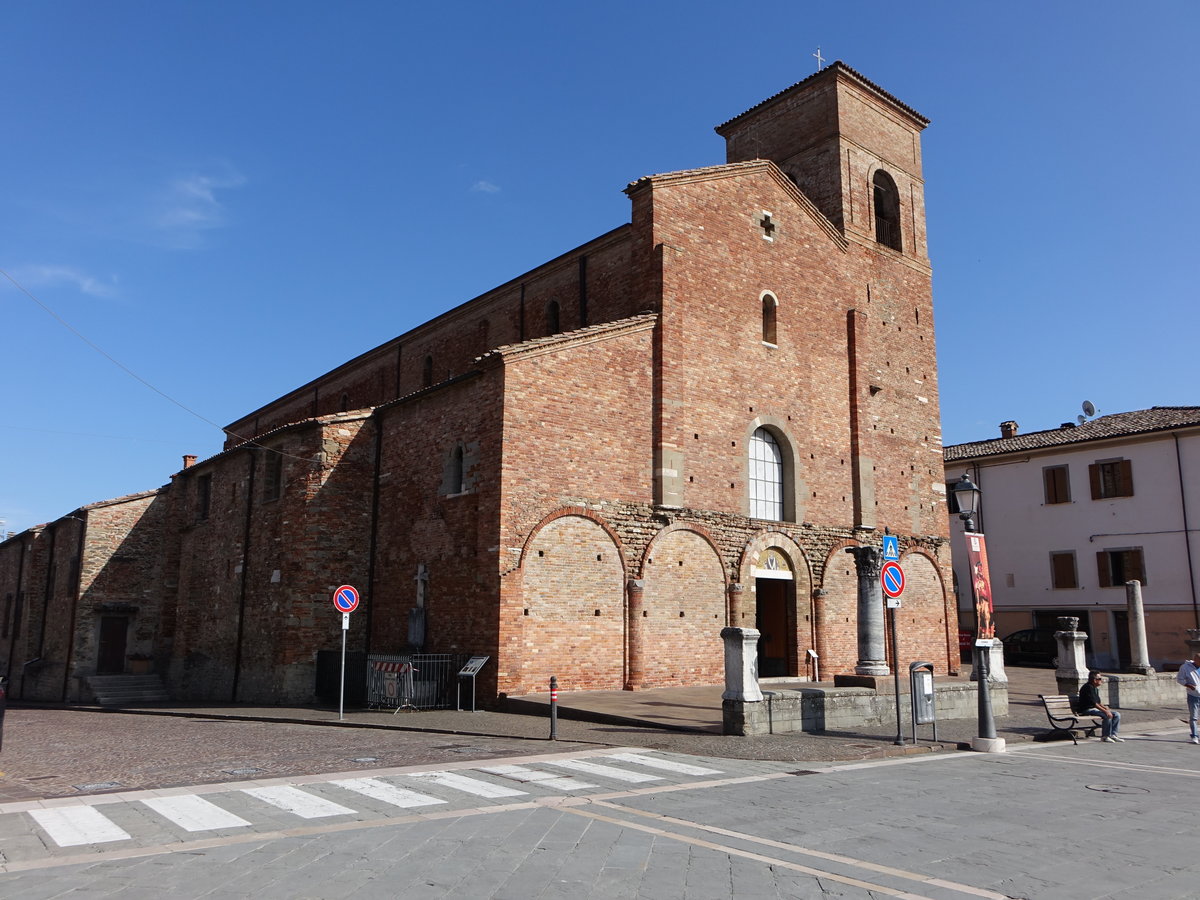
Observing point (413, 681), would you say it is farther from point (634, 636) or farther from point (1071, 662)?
point (1071, 662)

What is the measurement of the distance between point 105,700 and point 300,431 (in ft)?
35.2

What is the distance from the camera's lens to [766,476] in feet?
71.2

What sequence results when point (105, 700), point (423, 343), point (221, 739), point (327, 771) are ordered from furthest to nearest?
point (423, 343), point (105, 700), point (221, 739), point (327, 771)

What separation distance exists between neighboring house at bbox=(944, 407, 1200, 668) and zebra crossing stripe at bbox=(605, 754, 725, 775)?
1015 inches

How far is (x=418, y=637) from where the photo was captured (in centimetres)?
1834

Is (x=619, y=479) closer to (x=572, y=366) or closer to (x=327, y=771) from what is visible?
Result: (x=572, y=366)

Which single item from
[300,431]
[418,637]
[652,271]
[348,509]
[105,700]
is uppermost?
[652,271]

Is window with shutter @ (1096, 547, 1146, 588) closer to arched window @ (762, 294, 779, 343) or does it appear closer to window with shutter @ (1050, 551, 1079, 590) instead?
window with shutter @ (1050, 551, 1079, 590)

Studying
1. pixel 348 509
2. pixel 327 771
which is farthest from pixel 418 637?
pixel 327 771

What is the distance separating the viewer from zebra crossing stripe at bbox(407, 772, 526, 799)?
346 inches

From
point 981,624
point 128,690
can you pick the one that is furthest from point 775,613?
point 128,690

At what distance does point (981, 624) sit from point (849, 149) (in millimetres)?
14757

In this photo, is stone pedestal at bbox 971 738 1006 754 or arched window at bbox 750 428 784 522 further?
arched window at bbox 750 428 784 522

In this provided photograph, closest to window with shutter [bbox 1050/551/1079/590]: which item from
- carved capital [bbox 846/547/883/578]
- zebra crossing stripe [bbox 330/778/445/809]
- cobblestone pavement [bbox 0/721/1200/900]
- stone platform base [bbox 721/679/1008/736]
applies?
stone platform base [bbox 721/679/1008/736]
